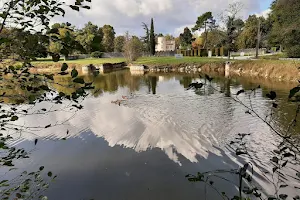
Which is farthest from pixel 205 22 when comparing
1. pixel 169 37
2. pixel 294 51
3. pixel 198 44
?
pixel 169 37

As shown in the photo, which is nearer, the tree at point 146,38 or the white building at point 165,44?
the tree at point 146,38

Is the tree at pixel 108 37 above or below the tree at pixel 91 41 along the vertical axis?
above

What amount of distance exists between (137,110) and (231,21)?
33244 mm

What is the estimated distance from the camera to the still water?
6348 millimetres

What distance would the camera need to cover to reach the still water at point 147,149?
6.35 meters

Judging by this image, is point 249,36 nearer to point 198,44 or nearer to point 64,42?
point 198,44

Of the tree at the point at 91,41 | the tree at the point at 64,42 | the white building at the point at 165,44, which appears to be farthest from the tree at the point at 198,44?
the tree at the point at 64,42

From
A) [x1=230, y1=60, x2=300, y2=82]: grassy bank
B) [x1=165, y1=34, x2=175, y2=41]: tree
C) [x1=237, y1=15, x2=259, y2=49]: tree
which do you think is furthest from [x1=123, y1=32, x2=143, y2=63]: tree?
[x1=165, y1=34, x2=175, y2=41]: tree

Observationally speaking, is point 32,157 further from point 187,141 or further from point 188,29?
point 188,29

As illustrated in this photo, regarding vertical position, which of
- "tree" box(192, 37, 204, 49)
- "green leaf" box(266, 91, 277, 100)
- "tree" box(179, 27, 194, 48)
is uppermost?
"tree" box(179, 27, 194, 48)

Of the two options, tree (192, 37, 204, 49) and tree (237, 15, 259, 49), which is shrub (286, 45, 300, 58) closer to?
tree (237, 15, 259, 49)

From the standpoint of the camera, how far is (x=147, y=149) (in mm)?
8852

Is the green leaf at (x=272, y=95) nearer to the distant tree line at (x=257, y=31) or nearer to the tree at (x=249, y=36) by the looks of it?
the distant tree line at (x=257, y=31)

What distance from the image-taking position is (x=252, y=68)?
3050 centimetres
